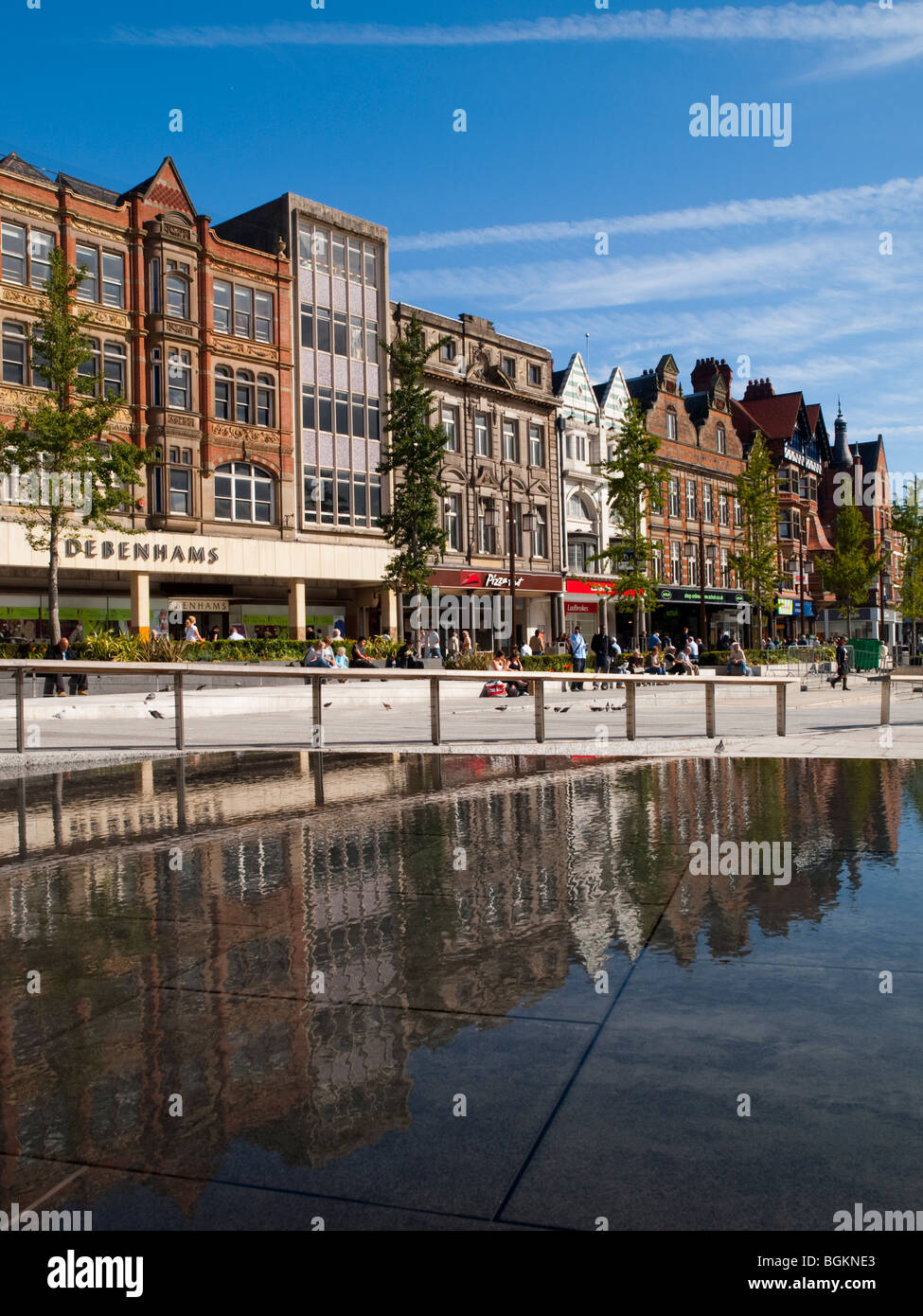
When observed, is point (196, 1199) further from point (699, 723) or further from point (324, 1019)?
point (699, 723)

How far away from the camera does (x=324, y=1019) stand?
3.23 meters

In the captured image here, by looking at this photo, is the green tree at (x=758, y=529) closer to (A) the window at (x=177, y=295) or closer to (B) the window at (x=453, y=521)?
(B) the window at (x=453, y=521)

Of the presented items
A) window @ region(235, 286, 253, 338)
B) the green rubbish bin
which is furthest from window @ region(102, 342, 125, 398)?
the green rubbish bin

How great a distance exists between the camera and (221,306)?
4075cm

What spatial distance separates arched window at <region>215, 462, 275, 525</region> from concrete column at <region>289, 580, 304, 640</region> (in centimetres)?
268

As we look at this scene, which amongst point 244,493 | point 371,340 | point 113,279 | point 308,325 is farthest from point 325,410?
point 113,279

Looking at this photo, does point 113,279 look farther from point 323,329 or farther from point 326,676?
point 326,676

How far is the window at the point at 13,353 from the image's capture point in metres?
34.4

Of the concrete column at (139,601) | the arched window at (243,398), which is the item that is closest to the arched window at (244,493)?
the arched window at (243,398)

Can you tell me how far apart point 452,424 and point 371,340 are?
564cm

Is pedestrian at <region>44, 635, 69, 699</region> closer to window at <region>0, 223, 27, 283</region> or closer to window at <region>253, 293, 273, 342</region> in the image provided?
window at <region>0, 223, 27, 283</region>

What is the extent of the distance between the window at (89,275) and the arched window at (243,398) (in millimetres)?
6276

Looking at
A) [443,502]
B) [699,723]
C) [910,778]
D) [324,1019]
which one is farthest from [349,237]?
[324,1019]

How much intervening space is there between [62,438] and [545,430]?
32052mm
